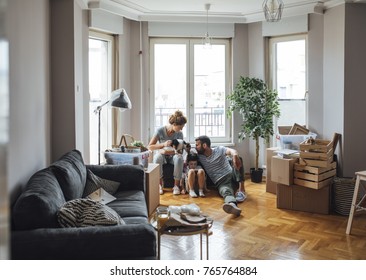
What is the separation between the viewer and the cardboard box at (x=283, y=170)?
4031 mm

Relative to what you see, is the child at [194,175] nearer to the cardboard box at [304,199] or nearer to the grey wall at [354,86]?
the cardboard box at [304,199]

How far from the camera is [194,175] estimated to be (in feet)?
15.4

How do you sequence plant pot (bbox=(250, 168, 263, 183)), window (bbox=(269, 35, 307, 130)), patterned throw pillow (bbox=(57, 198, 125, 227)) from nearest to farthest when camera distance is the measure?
1. patterned throw pillow (bbox=(57, 198, 125, 227))
2. window (bbox=(269, 35, 307, 130))
3. plant pot (bbox=(250, 168, 263, 183))

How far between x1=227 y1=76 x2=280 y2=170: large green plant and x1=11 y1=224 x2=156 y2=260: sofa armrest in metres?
3.48

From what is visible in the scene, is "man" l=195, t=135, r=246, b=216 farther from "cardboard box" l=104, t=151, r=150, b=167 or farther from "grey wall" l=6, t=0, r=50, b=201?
"grey wall" l=6, t=0, r=50, b=201

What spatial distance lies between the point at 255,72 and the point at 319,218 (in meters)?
2.56

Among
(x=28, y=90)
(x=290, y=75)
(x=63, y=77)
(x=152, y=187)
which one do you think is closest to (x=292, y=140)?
(x=290, y=75)

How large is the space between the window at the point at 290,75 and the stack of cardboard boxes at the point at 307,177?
1.30 m

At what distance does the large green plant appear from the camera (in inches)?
202

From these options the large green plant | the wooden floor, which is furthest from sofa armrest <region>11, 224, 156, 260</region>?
the large green plant

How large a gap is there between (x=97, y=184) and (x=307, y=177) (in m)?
2.15

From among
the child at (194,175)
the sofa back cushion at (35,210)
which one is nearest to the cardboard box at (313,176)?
the child at (194,175)

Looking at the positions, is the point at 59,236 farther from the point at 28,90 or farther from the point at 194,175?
the point at 194,175

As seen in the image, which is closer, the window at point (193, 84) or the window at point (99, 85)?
the window at point (99, 85)
